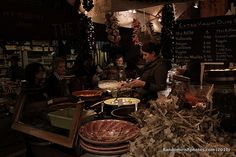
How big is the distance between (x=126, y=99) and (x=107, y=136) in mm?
931

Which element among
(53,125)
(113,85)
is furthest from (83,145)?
(113,85)

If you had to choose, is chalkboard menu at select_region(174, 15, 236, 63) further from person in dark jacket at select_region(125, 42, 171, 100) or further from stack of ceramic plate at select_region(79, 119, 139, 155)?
stack of ceramic plate at select_region(79, 119, 139, 155)

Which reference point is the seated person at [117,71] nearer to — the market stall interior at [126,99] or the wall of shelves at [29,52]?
the market stall interior at [126,99]

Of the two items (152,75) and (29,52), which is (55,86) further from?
(29,52)

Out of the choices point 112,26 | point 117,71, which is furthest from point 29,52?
point 112,26

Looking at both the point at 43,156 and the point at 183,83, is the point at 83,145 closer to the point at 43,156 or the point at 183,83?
the point at 43,156

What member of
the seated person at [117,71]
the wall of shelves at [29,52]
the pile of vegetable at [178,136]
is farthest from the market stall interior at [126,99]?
the wall of shelves at [29,52]

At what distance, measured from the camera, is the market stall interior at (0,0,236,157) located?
1413mm

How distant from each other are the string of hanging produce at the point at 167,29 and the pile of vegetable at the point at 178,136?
382 cm

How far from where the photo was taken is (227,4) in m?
4.59

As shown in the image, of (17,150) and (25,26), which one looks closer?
(25,26)

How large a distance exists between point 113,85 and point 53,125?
1353 millimetres

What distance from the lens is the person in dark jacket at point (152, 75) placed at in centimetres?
373

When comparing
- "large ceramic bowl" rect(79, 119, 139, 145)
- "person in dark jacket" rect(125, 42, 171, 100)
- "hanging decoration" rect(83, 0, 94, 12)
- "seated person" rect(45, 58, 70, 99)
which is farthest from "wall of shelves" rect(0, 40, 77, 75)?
"large ceramic bowl" rect(79, 119, 139, 145)
